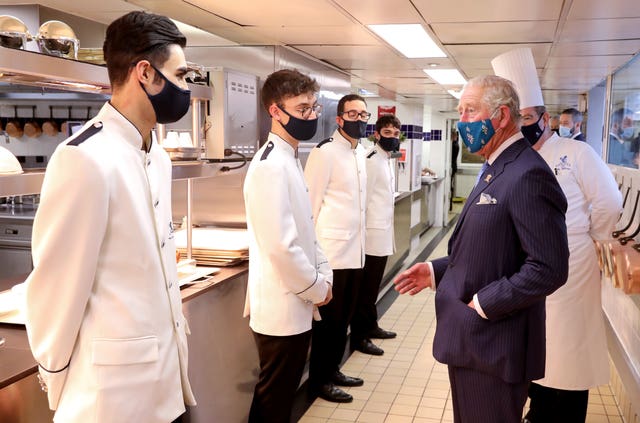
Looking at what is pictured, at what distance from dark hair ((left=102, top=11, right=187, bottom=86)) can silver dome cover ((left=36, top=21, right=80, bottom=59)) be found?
481mm

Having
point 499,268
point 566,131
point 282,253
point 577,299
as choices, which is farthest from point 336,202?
point 566,131

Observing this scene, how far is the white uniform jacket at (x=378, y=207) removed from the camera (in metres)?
4.79

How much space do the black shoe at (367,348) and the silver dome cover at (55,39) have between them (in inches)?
134

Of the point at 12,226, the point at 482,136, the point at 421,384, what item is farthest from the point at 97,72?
the point at 12,226

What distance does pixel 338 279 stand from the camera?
3.93 meters

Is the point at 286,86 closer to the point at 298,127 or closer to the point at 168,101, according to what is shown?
the point at 298,127

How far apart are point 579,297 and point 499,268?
147 centimetres

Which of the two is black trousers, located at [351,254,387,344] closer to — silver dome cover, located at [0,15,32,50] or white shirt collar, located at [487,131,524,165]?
white shirt collar, located at [487,131,524,165]

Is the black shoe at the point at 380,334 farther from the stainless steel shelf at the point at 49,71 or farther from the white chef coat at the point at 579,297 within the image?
the stainless steel shelf at the point at 49,71

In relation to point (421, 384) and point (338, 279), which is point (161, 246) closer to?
point (338, 279)

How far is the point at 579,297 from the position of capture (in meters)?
3.19

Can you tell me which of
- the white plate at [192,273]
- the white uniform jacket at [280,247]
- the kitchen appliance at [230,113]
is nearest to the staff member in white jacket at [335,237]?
the kitchen appliance at [230,113]

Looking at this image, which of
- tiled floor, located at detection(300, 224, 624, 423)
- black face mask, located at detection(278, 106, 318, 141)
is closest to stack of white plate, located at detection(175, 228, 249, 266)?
black face mask, located at detection(278, 106, 318, 141)

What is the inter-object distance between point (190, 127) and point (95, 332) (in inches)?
89.3
